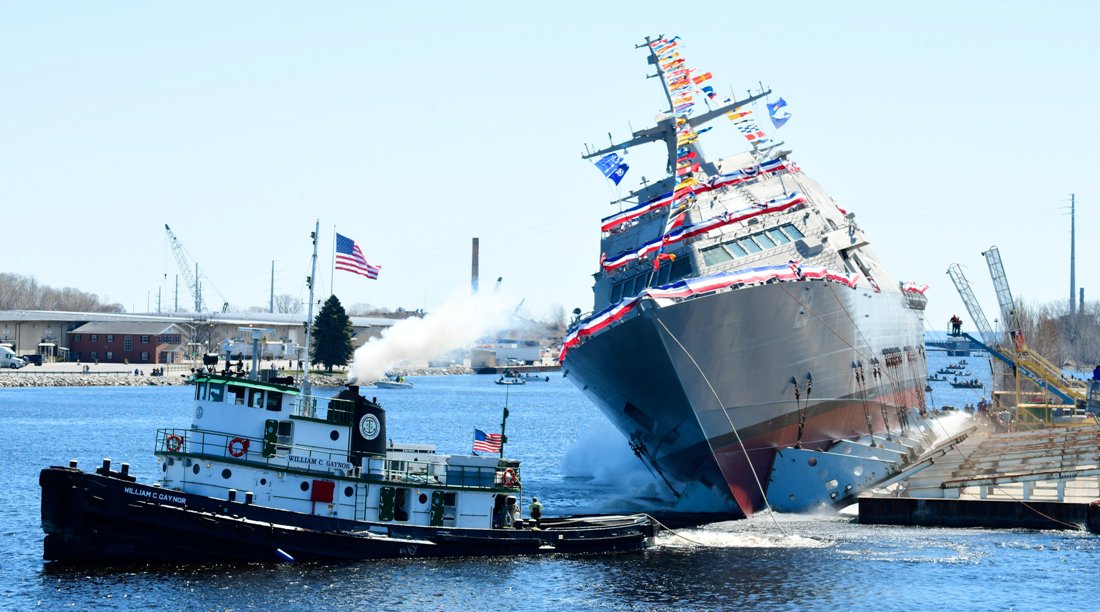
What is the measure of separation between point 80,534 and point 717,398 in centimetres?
2211

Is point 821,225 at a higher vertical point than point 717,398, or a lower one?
higher

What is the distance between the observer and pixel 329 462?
1591 inches

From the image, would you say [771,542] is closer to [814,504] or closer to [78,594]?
[814,504]

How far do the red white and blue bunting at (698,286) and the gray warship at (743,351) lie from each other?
74 millimetres

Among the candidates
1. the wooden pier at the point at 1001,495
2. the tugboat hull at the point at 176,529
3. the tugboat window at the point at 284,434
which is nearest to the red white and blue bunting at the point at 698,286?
the wooden pier at the point at 1001,495

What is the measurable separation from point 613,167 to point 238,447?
23190 millimetres

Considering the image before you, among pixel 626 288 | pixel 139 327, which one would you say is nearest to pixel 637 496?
pixel 626 288

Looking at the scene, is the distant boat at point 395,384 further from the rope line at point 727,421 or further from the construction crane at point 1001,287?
the rope line at point 727,421

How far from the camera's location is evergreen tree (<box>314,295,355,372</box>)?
4513 inches

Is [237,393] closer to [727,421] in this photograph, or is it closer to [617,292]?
[727,421]

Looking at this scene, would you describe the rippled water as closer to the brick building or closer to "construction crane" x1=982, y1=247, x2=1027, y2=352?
"construction crane" x1=982, y1=247, x2=1027, y2=352

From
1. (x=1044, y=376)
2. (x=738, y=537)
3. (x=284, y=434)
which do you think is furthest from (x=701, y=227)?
(x=1044, y=376)

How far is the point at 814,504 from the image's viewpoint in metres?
48.2

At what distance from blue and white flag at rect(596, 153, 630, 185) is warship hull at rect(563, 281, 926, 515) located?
29.4 ft
